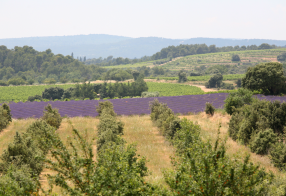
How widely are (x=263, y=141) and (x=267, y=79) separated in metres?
22.8

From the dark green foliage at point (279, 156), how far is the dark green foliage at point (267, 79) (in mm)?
23188

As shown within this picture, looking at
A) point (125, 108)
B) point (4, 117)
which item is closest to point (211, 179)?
point (4, 117)

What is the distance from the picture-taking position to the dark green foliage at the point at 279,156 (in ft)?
41.5

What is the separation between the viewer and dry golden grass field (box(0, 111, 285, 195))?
41.7ft

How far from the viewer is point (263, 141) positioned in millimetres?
14852

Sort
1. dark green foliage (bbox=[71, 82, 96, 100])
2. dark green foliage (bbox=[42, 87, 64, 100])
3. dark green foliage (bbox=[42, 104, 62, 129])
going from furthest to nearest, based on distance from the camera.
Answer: dark green foliage (bbox=[71, 82, 96, 100]) → dark green foliage (bbox=[42, 87, 64, 100]) → dark green foliage (bbox=[42, 104, 62, 129])

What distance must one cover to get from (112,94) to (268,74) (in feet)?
138

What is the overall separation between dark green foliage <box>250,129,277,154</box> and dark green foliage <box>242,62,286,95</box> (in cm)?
2164

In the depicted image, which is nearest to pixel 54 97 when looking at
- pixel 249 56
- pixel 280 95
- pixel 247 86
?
pixel 247 86

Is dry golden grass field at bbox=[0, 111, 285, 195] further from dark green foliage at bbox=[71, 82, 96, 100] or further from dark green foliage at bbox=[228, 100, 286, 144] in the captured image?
dark green foliage at bbox=[71, 82, 96, 100]

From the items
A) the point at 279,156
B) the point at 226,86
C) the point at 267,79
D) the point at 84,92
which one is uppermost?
the point at 267,79

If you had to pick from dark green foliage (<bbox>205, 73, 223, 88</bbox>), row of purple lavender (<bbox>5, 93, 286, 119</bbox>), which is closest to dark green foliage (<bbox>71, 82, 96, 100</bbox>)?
row of purple lavender (<bbox>5, 93, 286, 119</bbox>)

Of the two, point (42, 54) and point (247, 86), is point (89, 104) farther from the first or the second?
point (42, 54)

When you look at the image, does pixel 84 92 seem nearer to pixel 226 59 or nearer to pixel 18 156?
pixel 18 156
